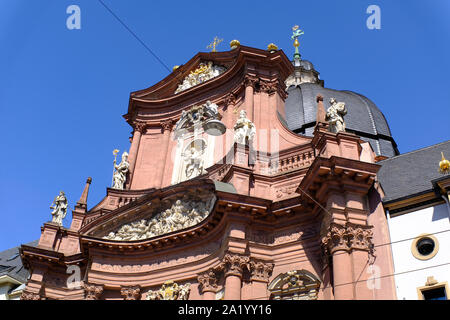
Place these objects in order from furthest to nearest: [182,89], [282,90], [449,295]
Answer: [182,89]
[282,90]
[449,295]

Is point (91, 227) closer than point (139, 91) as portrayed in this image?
Yes

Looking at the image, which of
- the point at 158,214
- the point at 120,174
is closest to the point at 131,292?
the point at 158,214

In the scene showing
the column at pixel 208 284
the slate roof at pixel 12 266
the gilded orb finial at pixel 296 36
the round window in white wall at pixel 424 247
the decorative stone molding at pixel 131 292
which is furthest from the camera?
the gilded orb finial at pixel 296 36

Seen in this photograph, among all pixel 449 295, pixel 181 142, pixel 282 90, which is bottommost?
pixel 449 295

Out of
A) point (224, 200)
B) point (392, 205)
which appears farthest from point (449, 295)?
point (224, 200)

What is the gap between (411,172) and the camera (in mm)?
17984

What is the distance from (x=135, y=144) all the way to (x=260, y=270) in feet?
38.1

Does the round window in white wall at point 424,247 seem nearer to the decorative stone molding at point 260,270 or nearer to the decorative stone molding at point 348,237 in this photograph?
the decorative stone molding at point 348,237

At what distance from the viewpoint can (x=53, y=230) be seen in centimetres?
2367

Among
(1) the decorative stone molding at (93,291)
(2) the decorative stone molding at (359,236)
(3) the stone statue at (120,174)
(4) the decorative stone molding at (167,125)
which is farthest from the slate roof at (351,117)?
(1) the decorative stone molding at (93,291)

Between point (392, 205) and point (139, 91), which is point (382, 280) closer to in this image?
point (392, 205)

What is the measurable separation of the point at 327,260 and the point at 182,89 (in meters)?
13.8

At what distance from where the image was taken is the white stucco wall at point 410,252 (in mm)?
14312

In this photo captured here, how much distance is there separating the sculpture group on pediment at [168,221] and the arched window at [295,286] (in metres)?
4.26
